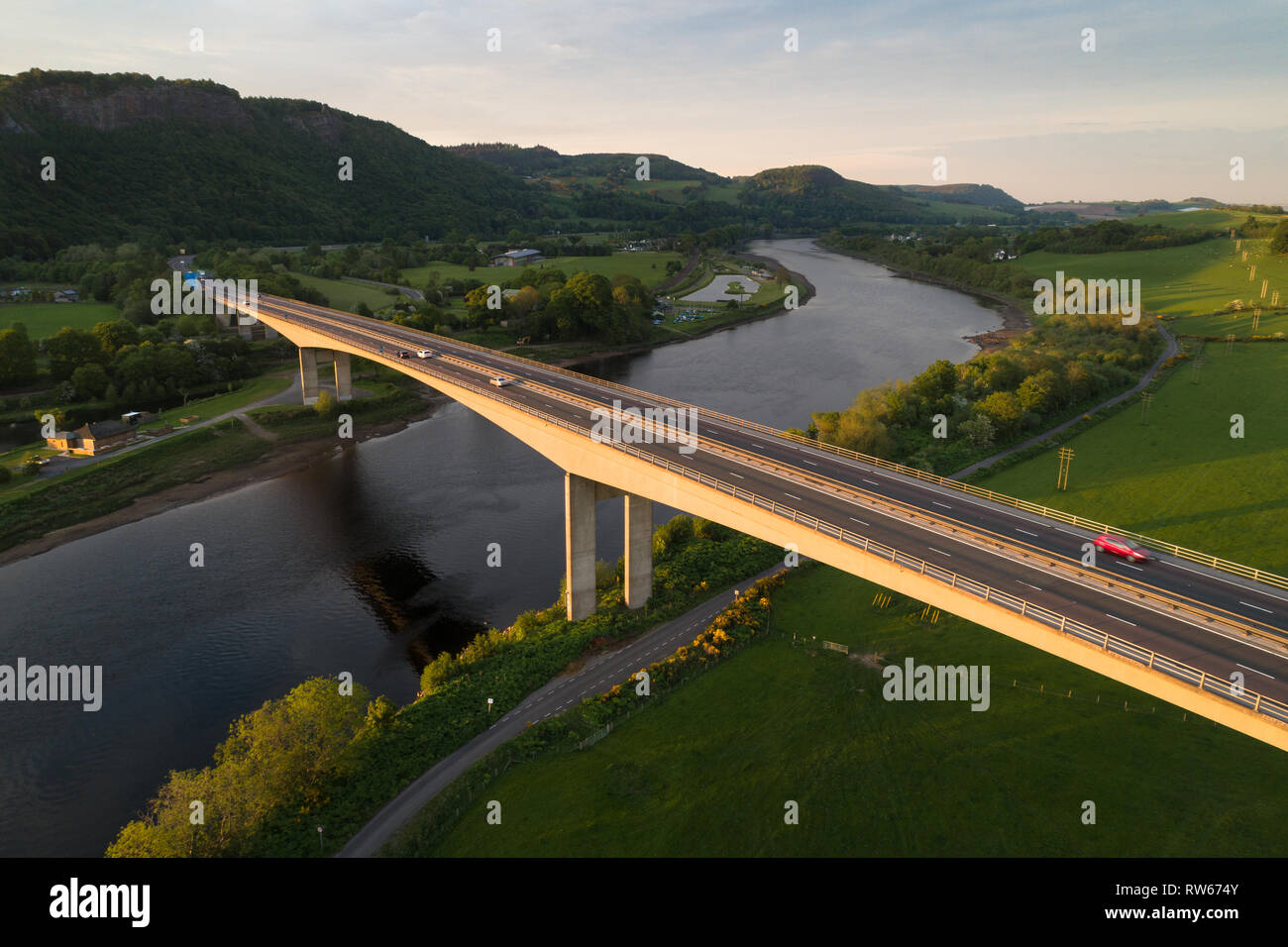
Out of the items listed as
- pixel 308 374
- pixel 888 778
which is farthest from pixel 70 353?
pixel 888 778

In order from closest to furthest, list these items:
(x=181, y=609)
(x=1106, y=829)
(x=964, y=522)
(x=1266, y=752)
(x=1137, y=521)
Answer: (x=1106, y=829) < (x=1266, y=752) < (x=964, y=522) < (x=181, y=609) < (x=1137, y=521)

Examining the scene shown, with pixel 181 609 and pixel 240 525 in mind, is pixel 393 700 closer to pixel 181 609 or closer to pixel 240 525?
pixel 181 609

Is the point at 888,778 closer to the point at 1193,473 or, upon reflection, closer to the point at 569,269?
the point at 1193,473

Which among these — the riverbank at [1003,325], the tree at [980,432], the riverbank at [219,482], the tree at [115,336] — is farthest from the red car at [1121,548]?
the tree at [115,336]

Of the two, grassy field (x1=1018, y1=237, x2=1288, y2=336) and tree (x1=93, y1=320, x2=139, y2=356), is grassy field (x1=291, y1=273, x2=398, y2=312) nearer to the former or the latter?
tree (x1=93, y1=320, x2=139, y2=356)

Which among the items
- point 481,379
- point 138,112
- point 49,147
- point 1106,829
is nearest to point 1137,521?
point 1106,829
